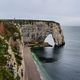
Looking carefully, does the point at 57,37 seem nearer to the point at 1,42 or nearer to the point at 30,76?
the point at 30,76

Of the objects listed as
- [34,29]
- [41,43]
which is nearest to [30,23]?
[34,29]

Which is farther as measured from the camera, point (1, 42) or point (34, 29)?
point (34, 29)

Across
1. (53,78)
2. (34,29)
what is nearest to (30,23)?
→ (34,29)

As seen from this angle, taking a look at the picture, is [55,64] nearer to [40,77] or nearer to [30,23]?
[40,77]

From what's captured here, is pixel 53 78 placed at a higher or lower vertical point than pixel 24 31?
lower

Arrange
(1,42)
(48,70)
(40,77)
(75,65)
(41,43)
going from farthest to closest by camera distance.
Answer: (41,43) → (75,65) → (48,70) → (40,77) → (1,42)

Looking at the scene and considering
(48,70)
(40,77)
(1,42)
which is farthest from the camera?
(48,70)
